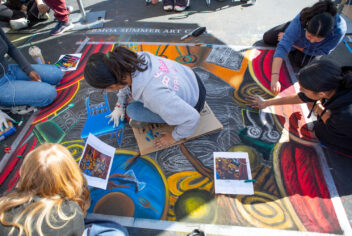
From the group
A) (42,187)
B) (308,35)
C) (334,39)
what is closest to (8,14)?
(42,187)

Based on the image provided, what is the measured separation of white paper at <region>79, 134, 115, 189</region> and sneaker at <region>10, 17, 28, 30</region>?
10.7 feet

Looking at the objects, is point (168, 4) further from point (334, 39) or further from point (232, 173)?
point (232, 173)

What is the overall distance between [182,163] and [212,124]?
527mm

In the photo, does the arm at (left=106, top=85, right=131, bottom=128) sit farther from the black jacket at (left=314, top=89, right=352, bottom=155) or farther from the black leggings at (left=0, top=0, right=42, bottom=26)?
the black leggings at (left=0, top=0, right=42, bottom=26)

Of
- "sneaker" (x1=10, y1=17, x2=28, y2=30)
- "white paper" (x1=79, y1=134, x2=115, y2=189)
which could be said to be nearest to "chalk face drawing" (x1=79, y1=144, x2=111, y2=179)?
"white paper" (x1=79, y1=134, x2=115, y2=189)

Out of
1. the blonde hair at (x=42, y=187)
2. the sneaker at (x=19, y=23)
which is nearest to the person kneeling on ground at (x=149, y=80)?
the blonde hair at (x=42, y=187)

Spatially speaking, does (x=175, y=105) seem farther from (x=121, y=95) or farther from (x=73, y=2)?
(x=73, y=2)

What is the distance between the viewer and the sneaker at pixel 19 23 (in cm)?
377

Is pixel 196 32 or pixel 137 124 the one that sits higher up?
pixel 196 32

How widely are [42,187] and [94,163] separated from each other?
794 millimetres

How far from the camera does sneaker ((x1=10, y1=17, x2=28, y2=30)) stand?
148 inches

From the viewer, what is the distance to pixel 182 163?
6.67 feet

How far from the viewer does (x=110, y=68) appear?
1481 millimetres

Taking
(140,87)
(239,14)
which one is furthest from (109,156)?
(239,14)
